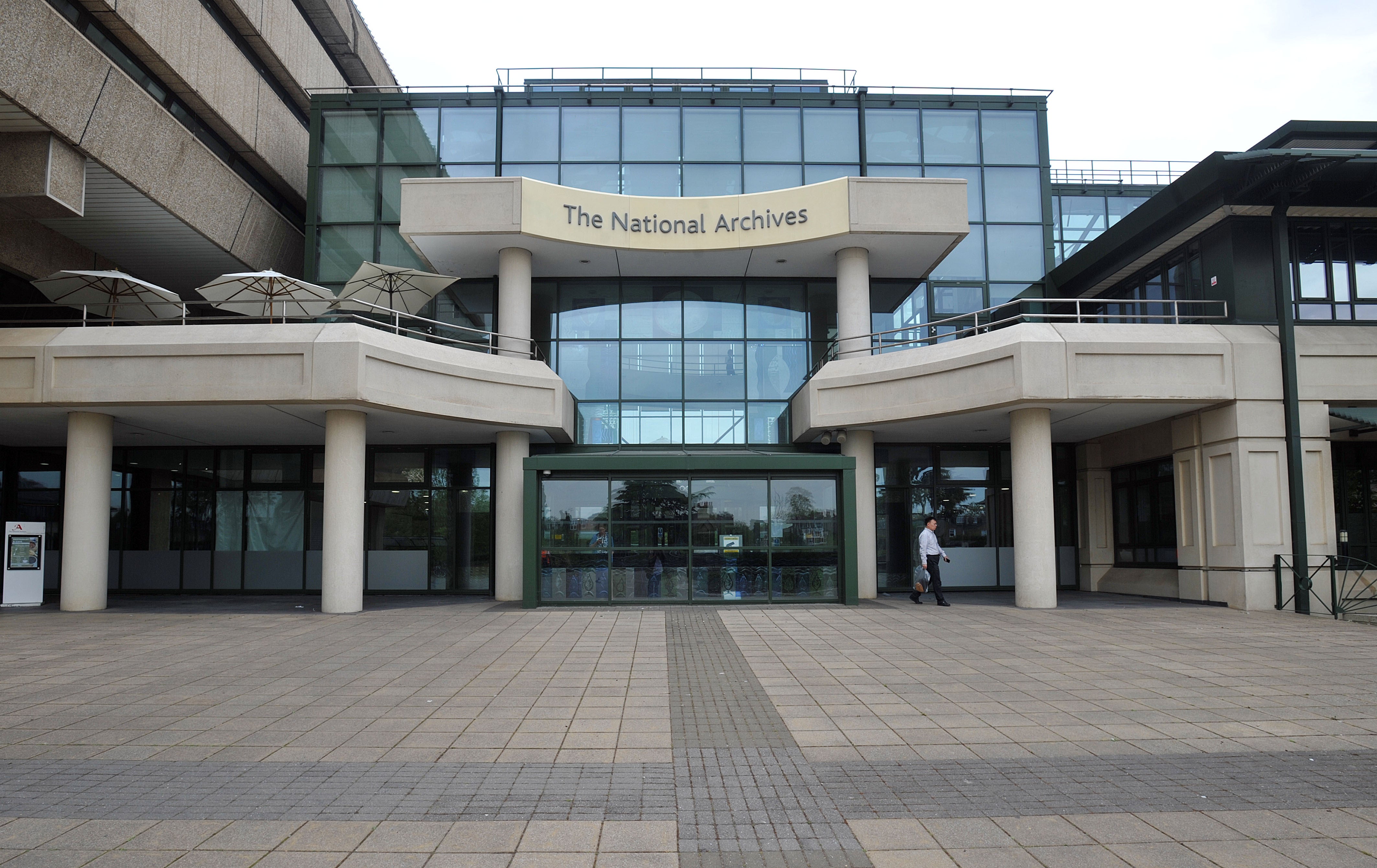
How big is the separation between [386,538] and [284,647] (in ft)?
31.6

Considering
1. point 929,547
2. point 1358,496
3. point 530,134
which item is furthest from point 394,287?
point 1358,496

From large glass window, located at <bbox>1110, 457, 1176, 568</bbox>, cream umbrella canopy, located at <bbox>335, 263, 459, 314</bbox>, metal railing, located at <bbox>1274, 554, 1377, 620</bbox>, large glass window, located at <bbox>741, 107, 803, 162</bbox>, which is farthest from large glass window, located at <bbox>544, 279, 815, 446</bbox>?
metal railing, located at <bbox>1274, 554, 1377, 620</bbox>

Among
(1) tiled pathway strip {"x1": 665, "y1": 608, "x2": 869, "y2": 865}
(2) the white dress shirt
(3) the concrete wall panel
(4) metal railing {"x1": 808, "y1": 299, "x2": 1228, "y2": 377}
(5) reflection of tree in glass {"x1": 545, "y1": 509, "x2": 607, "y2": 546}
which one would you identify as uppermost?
(3) the concrete wall panel

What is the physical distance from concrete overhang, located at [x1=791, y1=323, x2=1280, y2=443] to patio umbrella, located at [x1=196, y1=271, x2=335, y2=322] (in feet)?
41.3

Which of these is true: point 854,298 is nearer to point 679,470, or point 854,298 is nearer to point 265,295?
point 679,470

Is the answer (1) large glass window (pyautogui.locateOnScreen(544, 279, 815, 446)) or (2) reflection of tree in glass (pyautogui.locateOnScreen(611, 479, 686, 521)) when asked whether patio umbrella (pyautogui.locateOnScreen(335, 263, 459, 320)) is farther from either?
(2) reflection of tree in glass (pyautogui.locateOnScreen(611, 479, 686, 521))

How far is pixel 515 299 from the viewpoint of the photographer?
813 inches

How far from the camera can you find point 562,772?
6418 mm

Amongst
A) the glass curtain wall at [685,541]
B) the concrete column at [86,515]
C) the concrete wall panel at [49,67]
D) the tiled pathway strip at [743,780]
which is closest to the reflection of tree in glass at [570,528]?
the glass curtain wall at [685,541]

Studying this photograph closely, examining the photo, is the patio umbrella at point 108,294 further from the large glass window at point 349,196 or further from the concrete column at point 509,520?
the concrete column at point 509,520

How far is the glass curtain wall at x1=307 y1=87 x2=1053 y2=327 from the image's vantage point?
74.2ft

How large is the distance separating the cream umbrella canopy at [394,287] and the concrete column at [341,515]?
118 inches

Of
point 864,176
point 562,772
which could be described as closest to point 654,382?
point 864,176

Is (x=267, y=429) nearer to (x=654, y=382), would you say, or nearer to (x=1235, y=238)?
(x=654, y=382)
